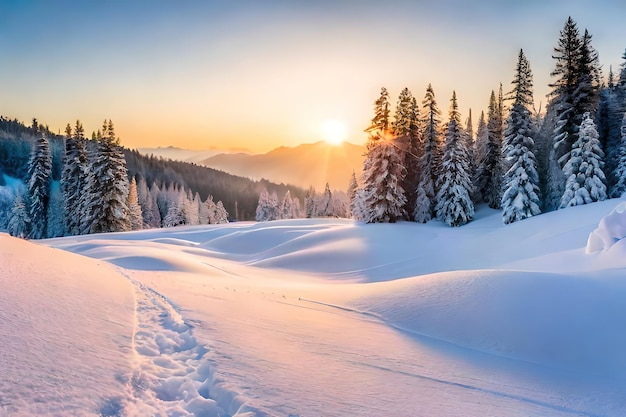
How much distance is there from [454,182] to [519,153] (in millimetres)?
5755

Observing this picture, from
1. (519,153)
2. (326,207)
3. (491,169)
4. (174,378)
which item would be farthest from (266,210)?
(174,378)

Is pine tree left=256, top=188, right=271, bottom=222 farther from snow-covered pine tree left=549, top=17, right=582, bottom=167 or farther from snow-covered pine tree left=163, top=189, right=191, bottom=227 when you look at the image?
snow-covered pine tree left=549, top=17, right=582, bottom=167

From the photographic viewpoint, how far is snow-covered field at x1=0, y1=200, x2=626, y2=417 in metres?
3.72

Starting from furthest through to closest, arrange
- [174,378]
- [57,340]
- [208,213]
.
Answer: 1. [208,213]
2. [174,378]
3. [57,340]

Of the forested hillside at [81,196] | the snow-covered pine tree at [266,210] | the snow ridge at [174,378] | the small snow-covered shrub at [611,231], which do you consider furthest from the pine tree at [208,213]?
the snow ridge at [174,378]

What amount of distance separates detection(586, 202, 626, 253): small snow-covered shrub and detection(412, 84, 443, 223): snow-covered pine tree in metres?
23.8

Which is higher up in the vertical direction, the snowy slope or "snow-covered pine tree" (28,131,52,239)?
"snow-covered pine tree" (28,131,52,239)

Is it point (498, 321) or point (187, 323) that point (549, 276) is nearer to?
point (498, 321)

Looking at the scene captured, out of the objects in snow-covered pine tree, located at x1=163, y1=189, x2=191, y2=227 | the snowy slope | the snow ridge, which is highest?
snow-covered pine tree, located at x1=163, y1=189, x2=191, y2=227

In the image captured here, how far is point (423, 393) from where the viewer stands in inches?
172

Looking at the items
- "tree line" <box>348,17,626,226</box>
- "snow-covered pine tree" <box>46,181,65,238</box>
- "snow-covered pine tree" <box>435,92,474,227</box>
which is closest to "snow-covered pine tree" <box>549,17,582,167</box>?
"tree line" <box>348,17,626,226</box>

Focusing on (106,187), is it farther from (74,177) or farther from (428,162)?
(428,162)

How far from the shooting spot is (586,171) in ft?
87.2

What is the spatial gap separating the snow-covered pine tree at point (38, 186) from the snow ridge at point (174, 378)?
50.2 metres
